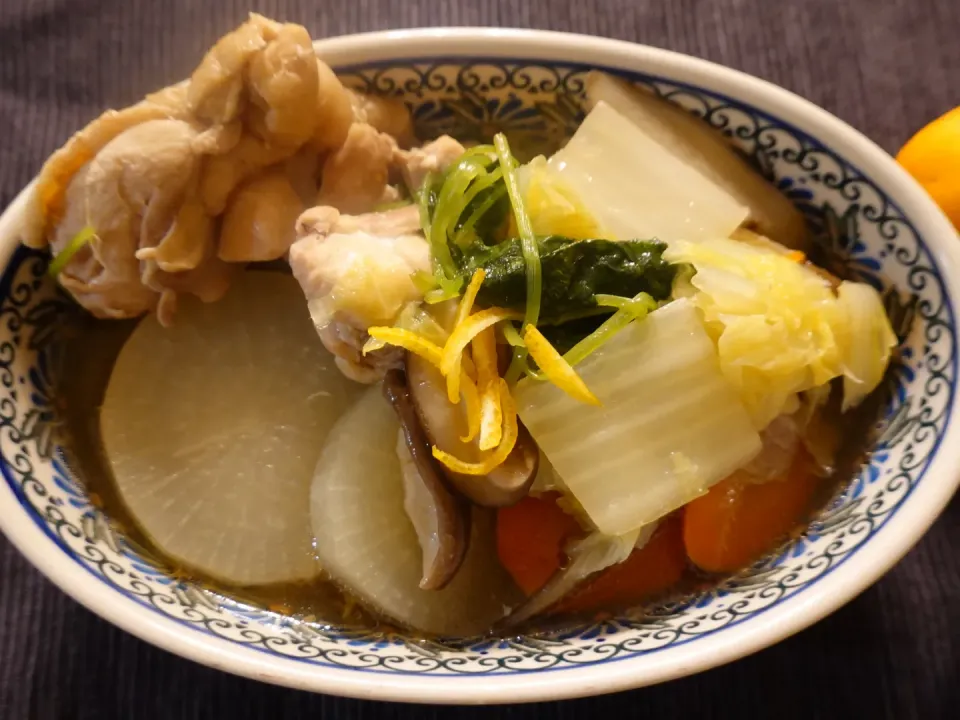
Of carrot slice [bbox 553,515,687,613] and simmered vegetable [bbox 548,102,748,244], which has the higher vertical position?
simmered vegetable [bbox 548,102,748,244]

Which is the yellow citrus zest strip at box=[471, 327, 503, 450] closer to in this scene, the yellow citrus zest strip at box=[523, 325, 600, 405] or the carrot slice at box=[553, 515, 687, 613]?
the yellow citrus zest strip at box=[523, 325, 600, 405]

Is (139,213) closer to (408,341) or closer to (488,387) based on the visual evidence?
(408,341)

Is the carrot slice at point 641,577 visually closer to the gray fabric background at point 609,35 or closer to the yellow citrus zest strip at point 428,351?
the gray fabric background at point 609,35

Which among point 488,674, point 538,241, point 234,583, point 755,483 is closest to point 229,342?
point 234,583

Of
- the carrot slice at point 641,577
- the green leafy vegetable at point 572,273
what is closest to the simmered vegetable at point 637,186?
the green leafy vegetable at point 572,273

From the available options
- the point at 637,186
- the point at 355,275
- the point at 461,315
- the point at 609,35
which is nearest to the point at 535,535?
the point at 461,315

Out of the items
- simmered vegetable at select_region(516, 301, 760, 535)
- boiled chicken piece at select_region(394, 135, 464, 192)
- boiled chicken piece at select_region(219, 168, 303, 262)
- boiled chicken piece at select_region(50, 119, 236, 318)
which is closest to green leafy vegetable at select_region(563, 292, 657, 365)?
simmered vegetable at select_region(516, 301, 760, 535)

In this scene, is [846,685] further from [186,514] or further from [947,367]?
[186,514]
